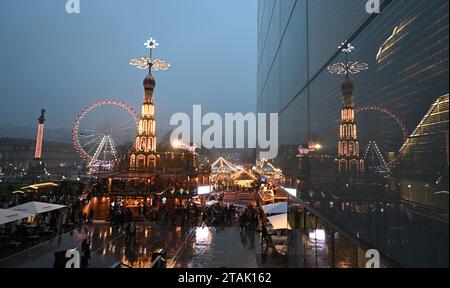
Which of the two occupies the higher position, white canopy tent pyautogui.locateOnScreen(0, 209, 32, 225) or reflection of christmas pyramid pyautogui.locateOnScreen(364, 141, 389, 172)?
reflection of christmas pyramid pyautogui.locateOnScreen(364, 141, 389, 172)

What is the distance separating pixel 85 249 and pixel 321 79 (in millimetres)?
9808

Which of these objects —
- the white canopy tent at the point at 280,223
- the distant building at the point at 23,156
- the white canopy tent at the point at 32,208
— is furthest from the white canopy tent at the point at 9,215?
the distant building at the point at 23,156

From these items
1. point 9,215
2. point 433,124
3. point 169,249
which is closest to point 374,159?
point 433,124

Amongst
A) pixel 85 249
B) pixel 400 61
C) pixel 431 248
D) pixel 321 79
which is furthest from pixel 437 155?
pixel 85 249

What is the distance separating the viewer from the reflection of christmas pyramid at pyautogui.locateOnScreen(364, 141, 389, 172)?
14.4 feet

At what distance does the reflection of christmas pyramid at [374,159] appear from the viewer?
4.39 metres

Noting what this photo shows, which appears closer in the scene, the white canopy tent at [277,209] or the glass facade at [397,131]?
the glass facade at [397,131]

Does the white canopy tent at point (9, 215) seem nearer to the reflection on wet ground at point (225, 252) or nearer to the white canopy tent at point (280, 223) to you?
the reflection on wet ground at point (225, 252)

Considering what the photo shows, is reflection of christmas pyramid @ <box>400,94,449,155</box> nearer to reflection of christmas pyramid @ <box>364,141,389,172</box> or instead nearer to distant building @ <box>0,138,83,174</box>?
reflection of christmas pyramid @ <box>364,141,389,172</box>

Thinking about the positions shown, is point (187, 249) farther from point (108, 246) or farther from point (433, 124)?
point (433, 124)

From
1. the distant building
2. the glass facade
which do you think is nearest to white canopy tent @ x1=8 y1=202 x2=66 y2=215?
the glass facade

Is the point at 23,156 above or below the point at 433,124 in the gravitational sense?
above

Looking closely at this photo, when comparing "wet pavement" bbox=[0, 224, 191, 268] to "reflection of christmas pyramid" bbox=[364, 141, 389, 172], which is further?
"wet pavement" bbox=[0, 224, 191, 268]

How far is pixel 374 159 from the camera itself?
467 cm
